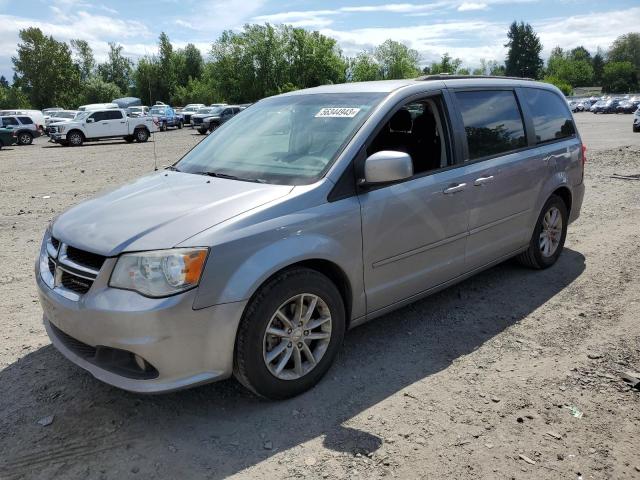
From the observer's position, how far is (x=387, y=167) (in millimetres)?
3391

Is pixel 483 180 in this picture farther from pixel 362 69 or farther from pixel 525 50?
pixel 525 50

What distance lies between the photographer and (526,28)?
144 m

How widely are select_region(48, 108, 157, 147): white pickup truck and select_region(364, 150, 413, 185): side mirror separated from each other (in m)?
28.1

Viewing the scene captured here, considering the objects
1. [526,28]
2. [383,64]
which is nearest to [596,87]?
[526,28]

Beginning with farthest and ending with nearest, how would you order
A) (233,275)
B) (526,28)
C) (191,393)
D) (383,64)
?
(526,28) < (383,64) < (191,393) < (233,275)

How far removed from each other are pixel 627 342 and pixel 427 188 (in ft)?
5.95

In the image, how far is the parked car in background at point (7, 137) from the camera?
93.1 ft

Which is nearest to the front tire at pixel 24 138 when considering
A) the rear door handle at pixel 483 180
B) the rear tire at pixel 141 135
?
the rear tire at pixel 141 135

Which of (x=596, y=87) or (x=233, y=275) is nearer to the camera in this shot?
(x=233, y=275)

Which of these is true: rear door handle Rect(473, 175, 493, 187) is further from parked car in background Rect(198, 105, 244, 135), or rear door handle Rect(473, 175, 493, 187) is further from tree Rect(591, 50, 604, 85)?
tree Rect(591, 50, 604, 85)

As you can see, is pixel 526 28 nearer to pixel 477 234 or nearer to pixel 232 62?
pixel 232 62

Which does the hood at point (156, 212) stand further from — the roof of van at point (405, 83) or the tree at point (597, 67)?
the tree at point (597, 67)

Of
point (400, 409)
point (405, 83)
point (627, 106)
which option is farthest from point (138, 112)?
point (627, 106)

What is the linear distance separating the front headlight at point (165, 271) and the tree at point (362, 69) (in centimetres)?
8504
